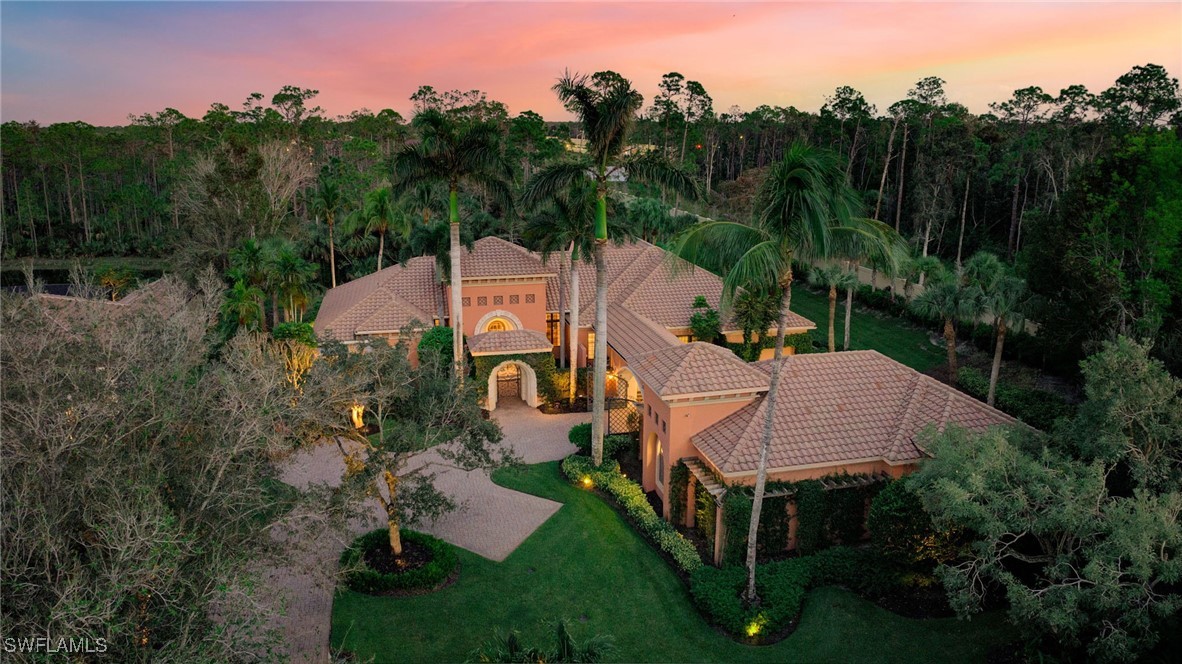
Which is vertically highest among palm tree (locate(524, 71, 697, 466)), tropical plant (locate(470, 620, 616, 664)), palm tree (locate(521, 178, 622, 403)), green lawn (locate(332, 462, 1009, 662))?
palm tree (locate(524, 71, 697, 466))

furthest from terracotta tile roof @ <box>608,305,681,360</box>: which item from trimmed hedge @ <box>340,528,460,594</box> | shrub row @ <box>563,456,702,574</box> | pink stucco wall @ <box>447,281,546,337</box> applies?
trimmed hedge @ <box>340,528,460,594</box>

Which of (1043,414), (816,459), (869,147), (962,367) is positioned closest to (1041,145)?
(869,147)

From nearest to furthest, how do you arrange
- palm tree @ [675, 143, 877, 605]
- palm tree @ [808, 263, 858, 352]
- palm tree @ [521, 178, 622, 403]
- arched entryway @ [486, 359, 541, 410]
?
palm tree @ [675, 143, 877, 605] < palm tree @ [521, 178, 622, 403] < arched entryway @ [486, 359, 541, 410] < palm tree @ [808, 263, 858, 352]

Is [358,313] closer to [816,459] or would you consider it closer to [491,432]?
[491,432]

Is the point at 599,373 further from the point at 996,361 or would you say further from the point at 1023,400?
the point at 1023,400

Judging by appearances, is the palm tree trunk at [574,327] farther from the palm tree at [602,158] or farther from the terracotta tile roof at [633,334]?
the palm tree at [602,158]

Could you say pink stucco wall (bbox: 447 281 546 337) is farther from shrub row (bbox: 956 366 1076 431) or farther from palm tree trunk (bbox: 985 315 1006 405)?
shrub row (bbox: 956 366 1076 431)

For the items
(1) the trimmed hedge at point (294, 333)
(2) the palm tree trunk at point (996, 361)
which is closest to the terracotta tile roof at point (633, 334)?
(1) the trimmed hedge at point (294, 333)
